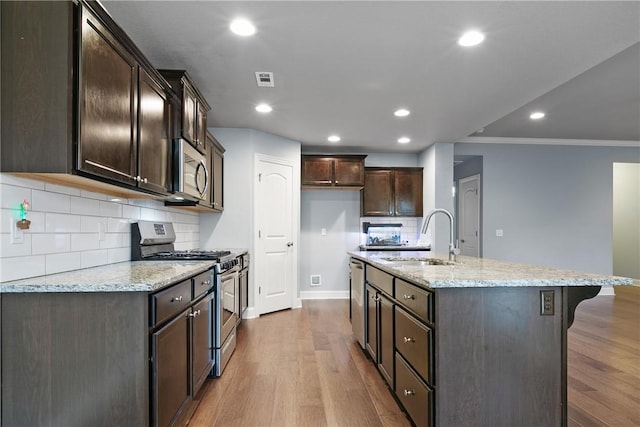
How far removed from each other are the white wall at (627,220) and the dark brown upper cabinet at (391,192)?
14.7 feet

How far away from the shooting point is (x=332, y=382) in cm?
275

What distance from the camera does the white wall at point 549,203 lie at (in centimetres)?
606

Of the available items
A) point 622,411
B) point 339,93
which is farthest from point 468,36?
point 622,411

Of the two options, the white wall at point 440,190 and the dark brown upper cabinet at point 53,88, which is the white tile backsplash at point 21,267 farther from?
the white wall at point 440,190

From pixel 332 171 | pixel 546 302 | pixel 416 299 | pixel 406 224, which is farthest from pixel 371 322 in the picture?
pixel 406 224

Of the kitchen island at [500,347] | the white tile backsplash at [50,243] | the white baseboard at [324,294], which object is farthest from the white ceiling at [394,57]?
the white baseboard at [324,294]

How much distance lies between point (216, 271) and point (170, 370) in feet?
3.34

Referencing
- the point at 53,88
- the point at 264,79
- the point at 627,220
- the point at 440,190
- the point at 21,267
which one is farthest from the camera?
the point at 627,220

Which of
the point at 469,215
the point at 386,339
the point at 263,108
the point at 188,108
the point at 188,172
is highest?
the point at 263,108

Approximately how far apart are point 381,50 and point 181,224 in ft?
8.80

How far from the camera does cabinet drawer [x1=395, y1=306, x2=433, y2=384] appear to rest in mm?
1792

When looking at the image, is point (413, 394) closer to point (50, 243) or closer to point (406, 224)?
point (50, 243)

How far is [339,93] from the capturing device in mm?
3516

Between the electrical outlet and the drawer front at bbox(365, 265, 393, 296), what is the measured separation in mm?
875
